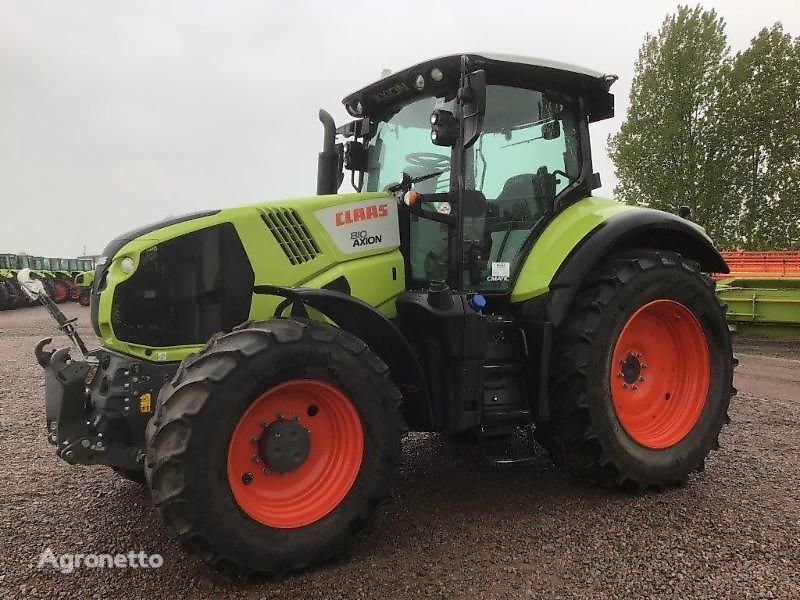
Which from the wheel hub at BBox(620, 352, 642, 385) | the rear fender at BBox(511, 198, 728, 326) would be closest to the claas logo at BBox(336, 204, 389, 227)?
the rear fender at BBox(511, 198, 728, 326)

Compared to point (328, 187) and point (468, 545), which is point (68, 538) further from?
point (328, 187)

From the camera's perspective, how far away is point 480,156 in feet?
11.9

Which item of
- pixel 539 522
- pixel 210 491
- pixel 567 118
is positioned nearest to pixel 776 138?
pixel 567 118

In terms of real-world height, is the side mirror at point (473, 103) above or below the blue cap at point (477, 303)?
above

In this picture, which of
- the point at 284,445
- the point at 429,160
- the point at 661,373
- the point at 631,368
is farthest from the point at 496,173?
the point at 284,445

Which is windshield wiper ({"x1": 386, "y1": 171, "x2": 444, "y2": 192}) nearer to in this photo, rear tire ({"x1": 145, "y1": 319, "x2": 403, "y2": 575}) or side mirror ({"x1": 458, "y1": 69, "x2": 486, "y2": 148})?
side mirror ({"x1": 458, "y1": 69, "x2": 486, "y2": 148})

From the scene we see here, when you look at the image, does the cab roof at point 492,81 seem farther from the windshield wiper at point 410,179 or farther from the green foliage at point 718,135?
the green foliage at point 718,135

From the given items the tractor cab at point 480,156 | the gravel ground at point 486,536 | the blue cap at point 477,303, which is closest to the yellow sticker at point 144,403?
the gravel ground at point 486,536

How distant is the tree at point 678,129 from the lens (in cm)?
2159

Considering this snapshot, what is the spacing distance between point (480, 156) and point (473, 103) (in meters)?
0.50

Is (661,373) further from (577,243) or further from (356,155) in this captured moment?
(356,155)

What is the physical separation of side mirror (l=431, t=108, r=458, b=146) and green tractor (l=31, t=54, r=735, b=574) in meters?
0.01

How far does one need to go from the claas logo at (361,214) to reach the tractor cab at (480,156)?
0.15 m

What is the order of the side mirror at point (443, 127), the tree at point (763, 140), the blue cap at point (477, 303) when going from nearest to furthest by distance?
the side mirror at point (443, 127)
the blue cap at point (477, 303)
the tree at point (763, 140)
